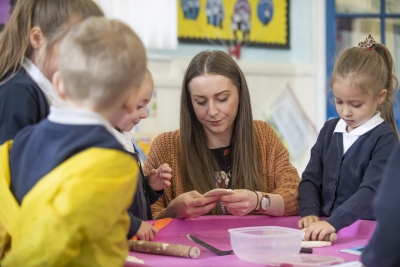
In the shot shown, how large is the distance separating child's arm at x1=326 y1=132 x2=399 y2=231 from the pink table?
5 cm

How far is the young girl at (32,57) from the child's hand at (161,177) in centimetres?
50

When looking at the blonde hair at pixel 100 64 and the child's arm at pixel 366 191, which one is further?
the child's arm at pixel 366 191

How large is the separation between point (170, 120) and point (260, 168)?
1375 millimetres

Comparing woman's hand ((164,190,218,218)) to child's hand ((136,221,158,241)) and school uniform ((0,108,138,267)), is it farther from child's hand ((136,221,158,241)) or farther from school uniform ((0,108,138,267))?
school uniform ((0,108,138,267))

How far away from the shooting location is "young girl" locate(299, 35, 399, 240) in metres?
1.70

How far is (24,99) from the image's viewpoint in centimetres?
125

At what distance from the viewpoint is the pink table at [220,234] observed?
4.11 feet

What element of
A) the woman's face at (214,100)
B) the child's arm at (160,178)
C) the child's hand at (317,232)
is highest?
the woman's face at (214,100)

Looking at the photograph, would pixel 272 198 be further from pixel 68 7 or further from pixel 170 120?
pixel 170 120

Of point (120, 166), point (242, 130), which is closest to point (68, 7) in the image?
point (120, 166)

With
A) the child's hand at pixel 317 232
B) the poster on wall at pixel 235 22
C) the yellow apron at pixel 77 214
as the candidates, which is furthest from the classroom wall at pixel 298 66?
the yellow apron at pixel 77 214

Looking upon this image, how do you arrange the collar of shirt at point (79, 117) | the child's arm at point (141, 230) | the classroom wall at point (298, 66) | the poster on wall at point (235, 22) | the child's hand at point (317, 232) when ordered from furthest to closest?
the classroom wall at point (298, 66) < the poster on wall at point (235, 22) < the child's hand at point (317, 232) < the child's arm at point (141, 230) < the collar of shirt at point (79, 117)

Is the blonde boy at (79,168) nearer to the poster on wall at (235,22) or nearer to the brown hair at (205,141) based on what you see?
the brown hair at (205,141)

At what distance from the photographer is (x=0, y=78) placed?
1316mm
